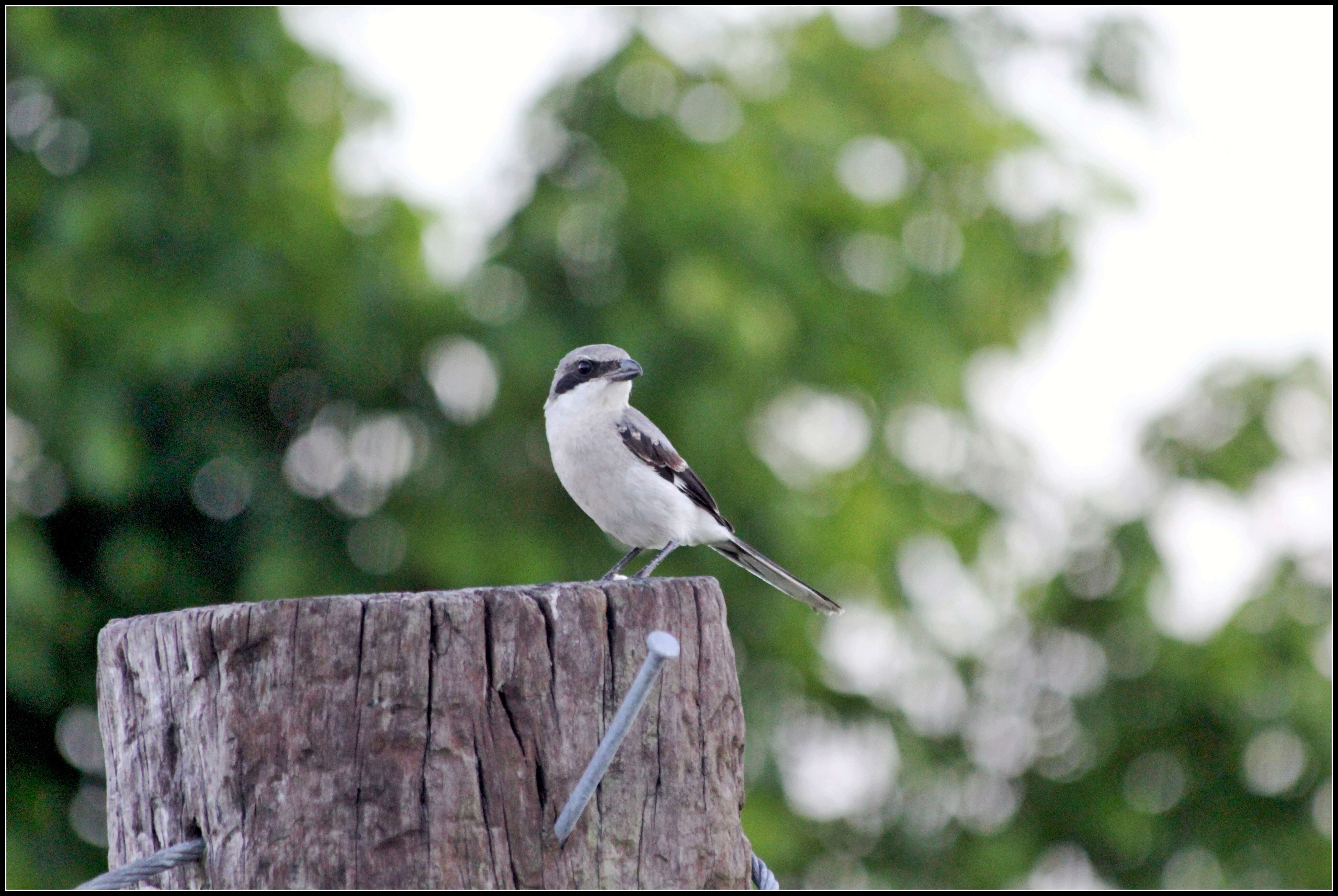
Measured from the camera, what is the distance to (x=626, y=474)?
5.79m

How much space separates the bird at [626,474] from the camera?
5.76 metres

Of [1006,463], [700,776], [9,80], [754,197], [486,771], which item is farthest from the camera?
[1006,463]

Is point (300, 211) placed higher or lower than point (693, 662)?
lower

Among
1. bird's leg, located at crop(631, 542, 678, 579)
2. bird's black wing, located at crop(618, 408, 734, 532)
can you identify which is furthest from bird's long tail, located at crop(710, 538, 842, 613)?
bird's leg, located at crop(631, 542, 678, 579)

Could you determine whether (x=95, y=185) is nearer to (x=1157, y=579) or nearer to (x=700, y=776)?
(x=700, y=776)

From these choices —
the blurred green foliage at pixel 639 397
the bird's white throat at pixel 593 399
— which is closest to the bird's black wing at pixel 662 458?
the bird's white throat at pixel 593 399

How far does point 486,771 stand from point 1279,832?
9.22m

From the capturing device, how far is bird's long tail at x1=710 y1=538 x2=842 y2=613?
5410 millimetres

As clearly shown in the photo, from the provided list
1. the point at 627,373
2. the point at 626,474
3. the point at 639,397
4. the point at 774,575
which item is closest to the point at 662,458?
the point at 626,474

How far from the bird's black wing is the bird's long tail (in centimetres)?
17

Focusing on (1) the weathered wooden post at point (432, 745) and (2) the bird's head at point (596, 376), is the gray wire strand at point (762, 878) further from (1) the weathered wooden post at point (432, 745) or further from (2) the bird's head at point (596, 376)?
(2) the bird's head at point (596, 376)

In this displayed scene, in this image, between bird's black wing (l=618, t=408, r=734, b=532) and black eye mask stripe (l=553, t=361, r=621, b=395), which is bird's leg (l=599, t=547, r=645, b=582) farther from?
black eye mask stripe (l=553, t=361, r=621, b=395)

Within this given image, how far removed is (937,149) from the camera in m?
10.1

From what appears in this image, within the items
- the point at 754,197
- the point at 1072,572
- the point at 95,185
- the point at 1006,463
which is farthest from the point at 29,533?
the point at 1072,572
